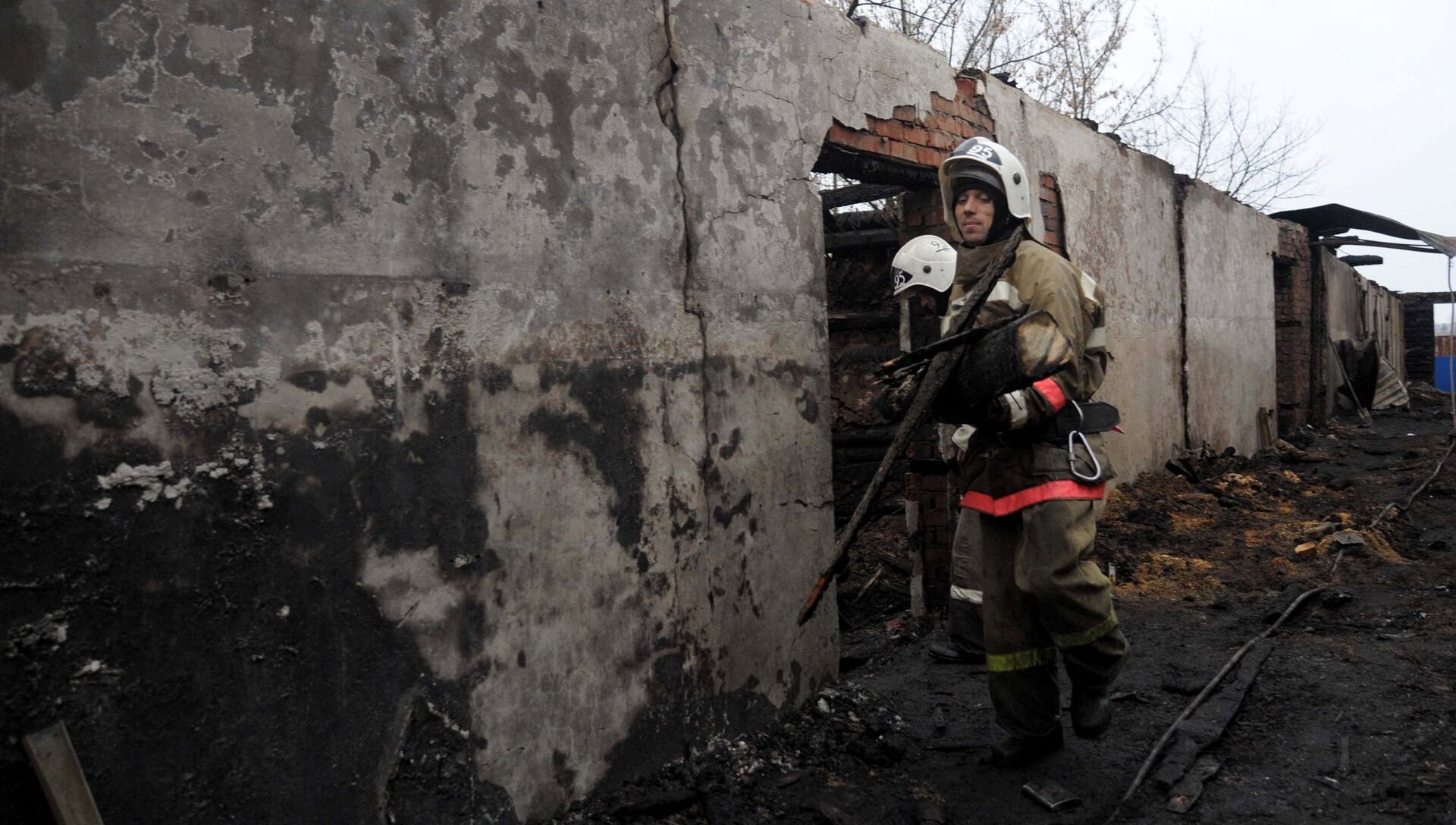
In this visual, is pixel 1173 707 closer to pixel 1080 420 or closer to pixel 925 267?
pixel 1080 420

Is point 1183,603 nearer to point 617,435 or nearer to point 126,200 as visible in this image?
point 617,435

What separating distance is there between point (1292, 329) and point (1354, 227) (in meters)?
1.62

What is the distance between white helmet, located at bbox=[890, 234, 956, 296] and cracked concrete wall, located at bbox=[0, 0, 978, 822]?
436mm

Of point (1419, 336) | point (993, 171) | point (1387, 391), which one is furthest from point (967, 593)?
point (1419, 336)

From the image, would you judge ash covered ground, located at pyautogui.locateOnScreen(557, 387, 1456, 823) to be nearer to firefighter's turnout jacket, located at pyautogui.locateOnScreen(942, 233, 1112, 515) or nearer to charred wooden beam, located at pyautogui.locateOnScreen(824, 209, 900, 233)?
firefighter's turnout jacket, located at pyautogui.locateOnScreen(942, 233, 1112, 515)

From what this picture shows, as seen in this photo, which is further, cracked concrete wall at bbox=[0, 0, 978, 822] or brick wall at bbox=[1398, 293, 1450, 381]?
brick wall at bbox=[1398, 293, 1450, 381]

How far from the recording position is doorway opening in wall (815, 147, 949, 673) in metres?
4.84

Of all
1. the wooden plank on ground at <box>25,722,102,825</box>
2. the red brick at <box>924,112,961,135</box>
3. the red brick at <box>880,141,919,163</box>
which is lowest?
the wooden plank on ground at <box>25,722,102,825</box>

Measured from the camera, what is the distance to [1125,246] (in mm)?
6992

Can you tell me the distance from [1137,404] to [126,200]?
650 centimetres

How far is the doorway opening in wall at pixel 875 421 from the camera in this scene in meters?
4.84

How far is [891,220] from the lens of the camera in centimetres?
629

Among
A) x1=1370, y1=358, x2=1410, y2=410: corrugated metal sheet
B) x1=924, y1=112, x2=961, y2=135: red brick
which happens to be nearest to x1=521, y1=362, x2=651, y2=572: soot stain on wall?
x1=924, y1=112, x2=961, y2=135: red brick

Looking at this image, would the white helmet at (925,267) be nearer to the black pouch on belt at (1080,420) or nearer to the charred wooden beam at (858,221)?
the black pouch on belt at (1080,420)
